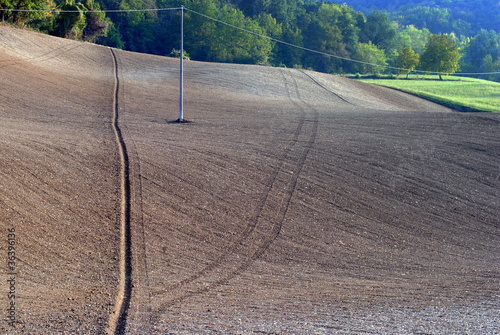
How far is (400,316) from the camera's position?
1008cm

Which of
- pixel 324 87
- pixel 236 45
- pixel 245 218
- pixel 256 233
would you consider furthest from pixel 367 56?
pixel 256 233

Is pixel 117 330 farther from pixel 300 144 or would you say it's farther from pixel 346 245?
pixel 300 144

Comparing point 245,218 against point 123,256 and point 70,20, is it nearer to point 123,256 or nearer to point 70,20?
point 123,256

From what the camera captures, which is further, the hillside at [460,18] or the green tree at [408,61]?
the hillside at [460,18]

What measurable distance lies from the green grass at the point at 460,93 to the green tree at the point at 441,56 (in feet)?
28.2

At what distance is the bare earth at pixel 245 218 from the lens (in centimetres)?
1025

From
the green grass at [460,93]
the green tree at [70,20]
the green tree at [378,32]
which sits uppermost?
A: the green tree at [378,32]

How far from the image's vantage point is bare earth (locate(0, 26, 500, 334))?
33.6 feet

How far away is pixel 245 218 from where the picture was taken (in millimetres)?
16547

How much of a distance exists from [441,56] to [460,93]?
16.9 meters

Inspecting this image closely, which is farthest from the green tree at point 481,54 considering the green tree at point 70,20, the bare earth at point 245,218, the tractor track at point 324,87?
the bare earth at point 245,218

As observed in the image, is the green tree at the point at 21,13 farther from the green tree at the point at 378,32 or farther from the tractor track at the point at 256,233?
the green tree at the point at 378,32

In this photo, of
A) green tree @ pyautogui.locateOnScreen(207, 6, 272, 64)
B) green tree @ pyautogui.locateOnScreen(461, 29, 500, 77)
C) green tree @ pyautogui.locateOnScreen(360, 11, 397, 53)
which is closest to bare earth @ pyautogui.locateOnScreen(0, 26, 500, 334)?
green tree @ pyautogui.locateOnScreen(207, 6, 272, 64)

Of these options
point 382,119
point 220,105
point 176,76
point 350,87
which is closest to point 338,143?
point 382,119
